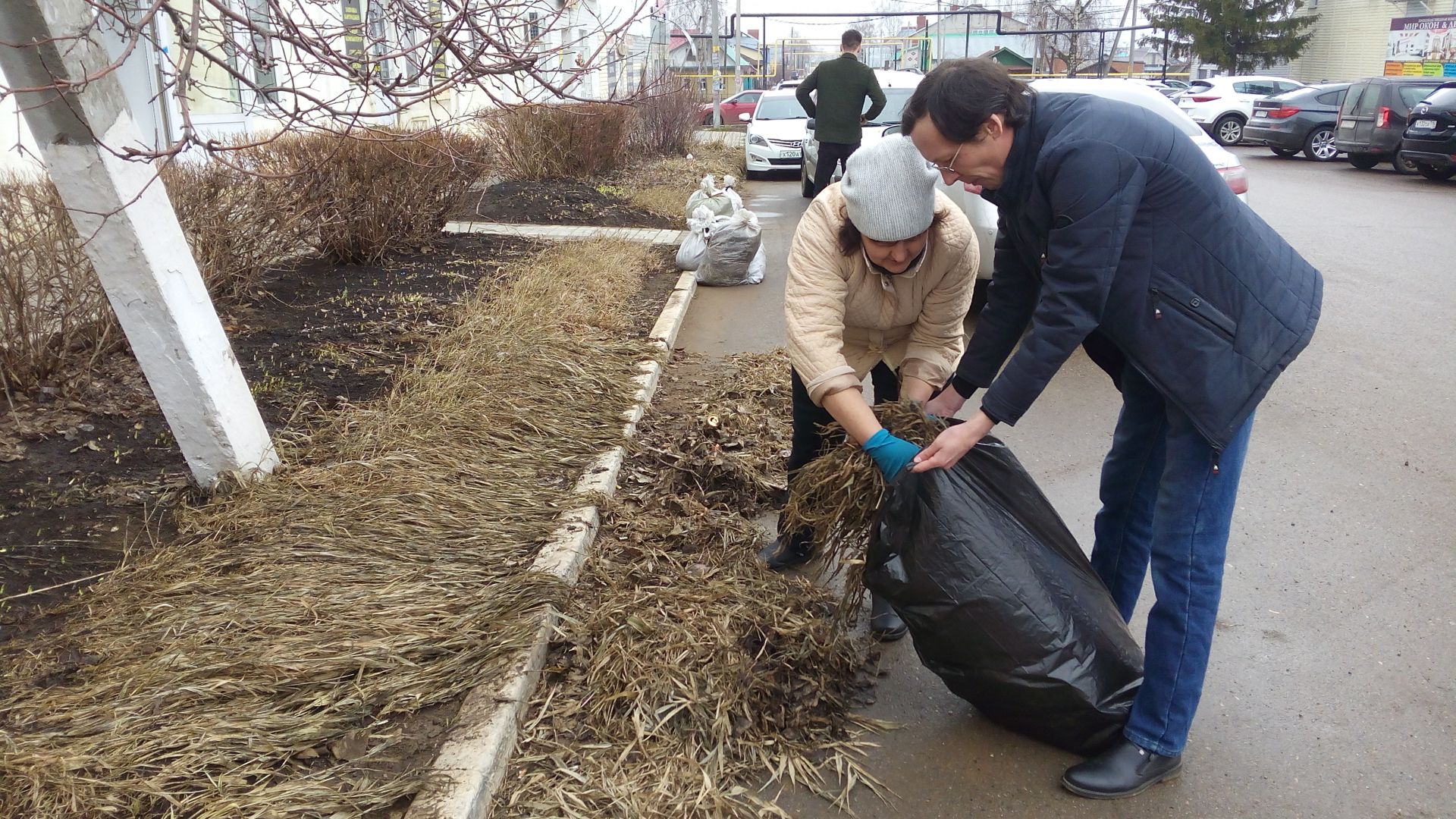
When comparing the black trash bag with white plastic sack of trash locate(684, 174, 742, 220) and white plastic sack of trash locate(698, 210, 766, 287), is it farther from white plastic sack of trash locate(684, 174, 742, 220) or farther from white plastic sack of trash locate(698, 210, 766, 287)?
white plastic sack of trash locate(684, 174, 742, 220)

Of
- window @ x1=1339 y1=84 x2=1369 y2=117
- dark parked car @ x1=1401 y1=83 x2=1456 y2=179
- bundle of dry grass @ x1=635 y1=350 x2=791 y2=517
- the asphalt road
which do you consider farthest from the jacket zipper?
window @ x1=1339 y1=84 x2=1369 y2=117

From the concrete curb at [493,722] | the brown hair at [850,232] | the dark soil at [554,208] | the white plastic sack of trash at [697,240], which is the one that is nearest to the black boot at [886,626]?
the concrete curb at [493,722]

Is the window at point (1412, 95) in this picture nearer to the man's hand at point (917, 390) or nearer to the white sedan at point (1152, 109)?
the white sedan at point (1152, 109)

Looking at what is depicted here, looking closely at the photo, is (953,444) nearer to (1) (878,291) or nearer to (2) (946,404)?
(2) (946,404)

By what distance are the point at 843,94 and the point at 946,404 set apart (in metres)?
8.27

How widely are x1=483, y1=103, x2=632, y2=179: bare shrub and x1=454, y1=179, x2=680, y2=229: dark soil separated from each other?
0.51m

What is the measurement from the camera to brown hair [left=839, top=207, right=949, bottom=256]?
284 centimetres

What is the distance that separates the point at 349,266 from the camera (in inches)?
299

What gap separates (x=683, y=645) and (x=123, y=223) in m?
2.29

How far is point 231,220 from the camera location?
5.72 m

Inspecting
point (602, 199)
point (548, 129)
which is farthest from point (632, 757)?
point (548, 129)

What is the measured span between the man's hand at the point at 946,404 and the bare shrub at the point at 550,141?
9864mm

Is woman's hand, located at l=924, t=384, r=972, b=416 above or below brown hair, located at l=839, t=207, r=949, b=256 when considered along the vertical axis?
below

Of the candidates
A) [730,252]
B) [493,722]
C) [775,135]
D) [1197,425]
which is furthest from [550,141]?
[1197,425]
